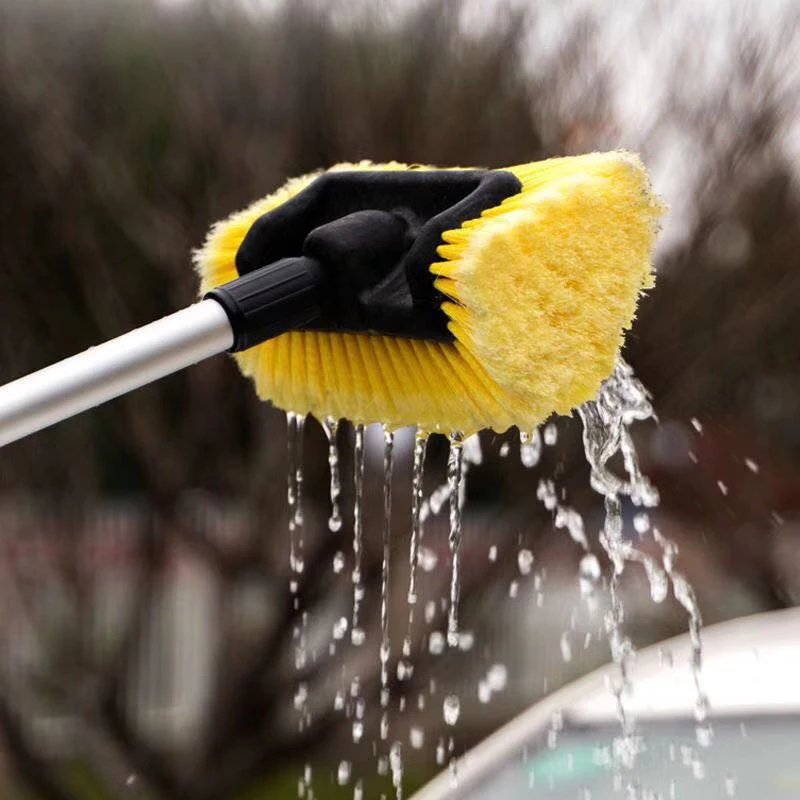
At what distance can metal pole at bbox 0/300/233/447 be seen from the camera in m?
0.73

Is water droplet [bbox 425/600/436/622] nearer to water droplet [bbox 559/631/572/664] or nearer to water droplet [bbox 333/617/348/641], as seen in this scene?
water droplet [bbox 333/617/348/641]

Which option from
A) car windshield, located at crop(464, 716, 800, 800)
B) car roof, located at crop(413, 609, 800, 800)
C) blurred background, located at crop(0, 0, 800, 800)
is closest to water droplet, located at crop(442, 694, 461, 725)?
blurred background, located at crop(0, 0, 800, 800)

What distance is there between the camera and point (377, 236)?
91cm

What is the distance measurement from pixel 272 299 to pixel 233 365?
2293 millimetres

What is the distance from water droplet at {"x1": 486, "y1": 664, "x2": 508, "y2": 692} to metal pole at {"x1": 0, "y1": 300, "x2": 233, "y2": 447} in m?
3.11

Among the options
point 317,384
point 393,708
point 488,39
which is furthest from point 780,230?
point 317,384

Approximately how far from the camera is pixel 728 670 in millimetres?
1828

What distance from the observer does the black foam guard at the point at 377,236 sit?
2.90ft

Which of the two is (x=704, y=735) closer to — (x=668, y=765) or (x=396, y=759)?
(x=668, y=765)

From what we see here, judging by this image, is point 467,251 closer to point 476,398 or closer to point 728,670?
point 476,398

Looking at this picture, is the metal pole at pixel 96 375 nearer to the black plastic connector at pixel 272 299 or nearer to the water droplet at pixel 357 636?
the black plastic connector at pixel 272 299

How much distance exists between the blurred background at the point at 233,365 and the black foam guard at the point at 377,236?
1.86m

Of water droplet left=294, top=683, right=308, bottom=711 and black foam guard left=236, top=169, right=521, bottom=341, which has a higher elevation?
black foam guard left=236, top=169, right=521, bottom=341

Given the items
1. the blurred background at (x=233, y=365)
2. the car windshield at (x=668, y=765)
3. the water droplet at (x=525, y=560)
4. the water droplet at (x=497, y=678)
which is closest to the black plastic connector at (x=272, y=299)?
the car windshield at (x=668, y=765)
